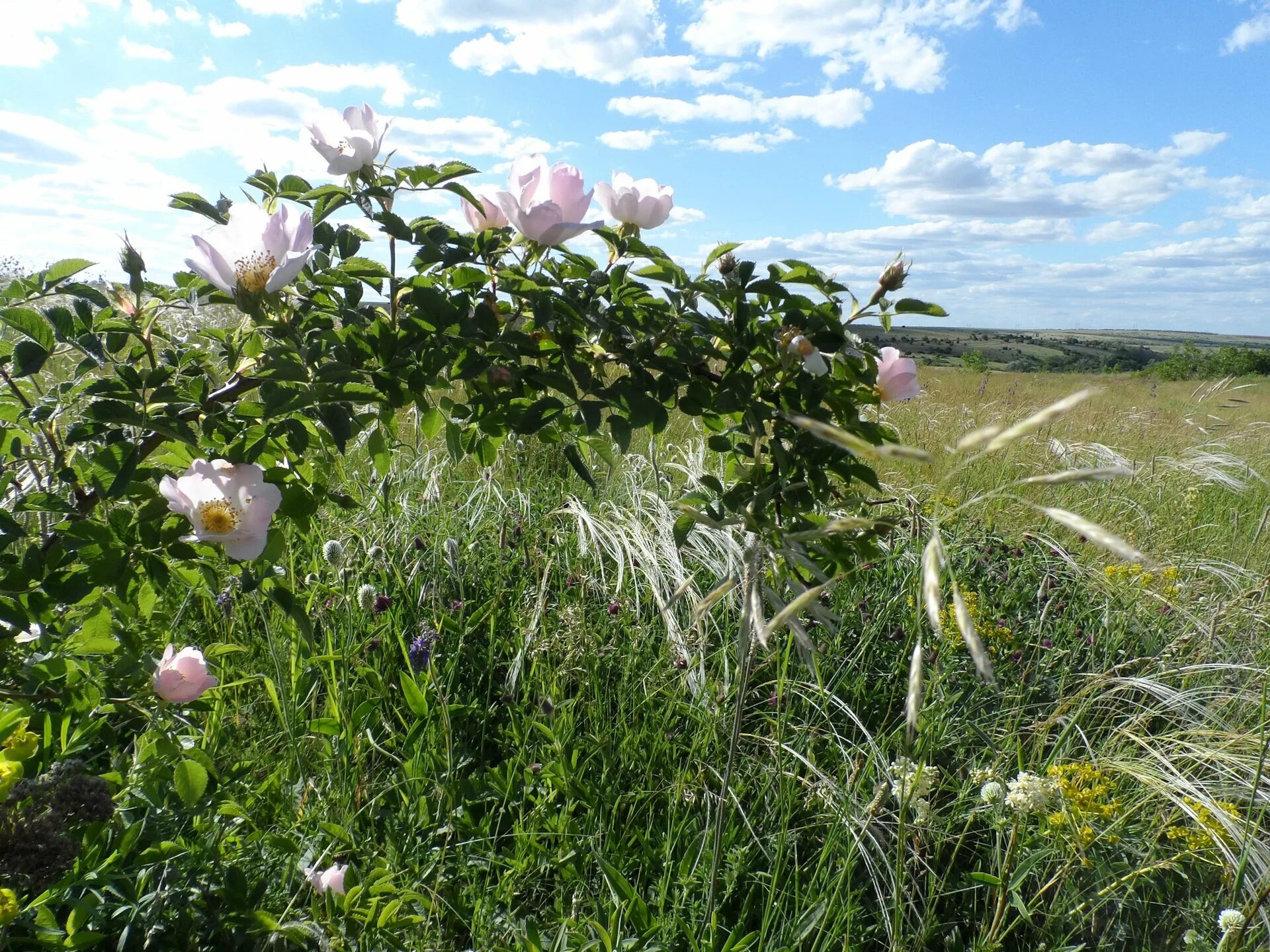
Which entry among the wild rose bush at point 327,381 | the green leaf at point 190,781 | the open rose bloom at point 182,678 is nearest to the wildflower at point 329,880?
the wild rose bush at point 327,381

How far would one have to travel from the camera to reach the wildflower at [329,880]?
4.38ft

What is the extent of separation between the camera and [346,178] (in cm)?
126

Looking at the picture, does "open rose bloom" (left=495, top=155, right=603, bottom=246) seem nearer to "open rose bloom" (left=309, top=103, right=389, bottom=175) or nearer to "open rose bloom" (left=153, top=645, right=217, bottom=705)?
"open rose bloom" (left=309, top=103, right=389, bottom=175)

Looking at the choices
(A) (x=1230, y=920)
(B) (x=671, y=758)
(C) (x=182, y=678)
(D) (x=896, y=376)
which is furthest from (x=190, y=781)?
(A) (x=1230, y=920)

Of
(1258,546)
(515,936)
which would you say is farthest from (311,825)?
(1258,546)

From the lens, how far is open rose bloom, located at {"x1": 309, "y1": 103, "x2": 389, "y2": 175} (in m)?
1.17

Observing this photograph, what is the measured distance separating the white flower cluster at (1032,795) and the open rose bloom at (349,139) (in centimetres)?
153

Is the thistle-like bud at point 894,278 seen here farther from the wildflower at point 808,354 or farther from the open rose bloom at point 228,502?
the open rose bloom at point 228,502

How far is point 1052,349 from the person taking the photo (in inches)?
1770

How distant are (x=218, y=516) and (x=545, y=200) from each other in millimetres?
603

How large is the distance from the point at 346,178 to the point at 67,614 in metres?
0.84

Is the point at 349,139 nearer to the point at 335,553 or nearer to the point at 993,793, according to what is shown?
the point at 335,553

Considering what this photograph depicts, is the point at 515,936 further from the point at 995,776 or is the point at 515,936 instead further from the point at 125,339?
the point at 125,339

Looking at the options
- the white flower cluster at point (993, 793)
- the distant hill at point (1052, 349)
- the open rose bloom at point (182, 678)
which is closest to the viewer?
the open rose bloom at point (182, 678)
